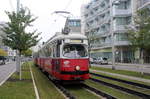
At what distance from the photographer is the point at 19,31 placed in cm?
1977

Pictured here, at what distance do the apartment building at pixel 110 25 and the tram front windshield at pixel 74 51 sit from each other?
105 ft

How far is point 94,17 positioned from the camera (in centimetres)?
8019

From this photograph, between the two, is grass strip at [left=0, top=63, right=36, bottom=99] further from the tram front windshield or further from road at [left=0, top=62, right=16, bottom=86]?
the tram front windshield

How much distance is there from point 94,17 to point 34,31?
2394 inches

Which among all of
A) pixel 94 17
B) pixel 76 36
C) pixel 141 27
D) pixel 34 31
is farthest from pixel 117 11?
pixel 76 36

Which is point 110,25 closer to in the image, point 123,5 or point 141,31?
point 123,5

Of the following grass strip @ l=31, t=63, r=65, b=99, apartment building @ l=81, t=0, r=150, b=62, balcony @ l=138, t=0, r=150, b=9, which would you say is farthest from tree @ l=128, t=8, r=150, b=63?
balcony @ l=138, t=0, r=150, b=9

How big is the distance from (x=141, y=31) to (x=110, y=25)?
42.9 m

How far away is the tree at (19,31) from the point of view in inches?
778

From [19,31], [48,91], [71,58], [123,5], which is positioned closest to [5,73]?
[19,31]

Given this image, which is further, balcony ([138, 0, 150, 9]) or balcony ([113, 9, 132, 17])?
balcony ([113, 9, 132, 17])

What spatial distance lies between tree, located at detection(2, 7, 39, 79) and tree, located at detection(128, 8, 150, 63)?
28.4 feet

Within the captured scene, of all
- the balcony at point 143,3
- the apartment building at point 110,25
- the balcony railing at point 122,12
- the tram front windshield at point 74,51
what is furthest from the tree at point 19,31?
the balcony railing at point 122,12

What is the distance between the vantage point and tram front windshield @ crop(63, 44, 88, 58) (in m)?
15.3
